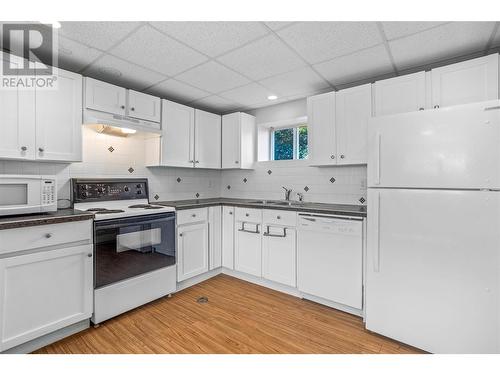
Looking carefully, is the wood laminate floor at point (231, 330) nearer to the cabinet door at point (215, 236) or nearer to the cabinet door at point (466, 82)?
the cabinet door at point (215, 236)

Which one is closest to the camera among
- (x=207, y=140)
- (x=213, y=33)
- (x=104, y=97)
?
(x=213, y=33)

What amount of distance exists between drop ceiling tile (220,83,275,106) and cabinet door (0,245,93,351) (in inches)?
87.8

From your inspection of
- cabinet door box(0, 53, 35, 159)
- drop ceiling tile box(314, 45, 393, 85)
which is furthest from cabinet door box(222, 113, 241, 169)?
cabinet door box(0, 53, 35, 159)

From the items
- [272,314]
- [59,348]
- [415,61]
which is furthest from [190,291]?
[415,61]

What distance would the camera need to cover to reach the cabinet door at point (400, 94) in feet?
7.18

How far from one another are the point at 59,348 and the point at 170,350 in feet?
2.62

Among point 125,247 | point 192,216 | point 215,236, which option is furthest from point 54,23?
point 215,236

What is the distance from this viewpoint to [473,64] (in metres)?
1.96

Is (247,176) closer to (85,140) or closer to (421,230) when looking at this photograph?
(85,140)

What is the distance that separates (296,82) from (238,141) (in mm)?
1161

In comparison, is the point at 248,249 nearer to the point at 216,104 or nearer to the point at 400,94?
the point at 216,104

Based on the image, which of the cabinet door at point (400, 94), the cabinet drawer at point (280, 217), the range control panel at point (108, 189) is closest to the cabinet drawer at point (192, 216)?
the range control panel at point (108, 189)

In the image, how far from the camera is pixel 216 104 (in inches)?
141

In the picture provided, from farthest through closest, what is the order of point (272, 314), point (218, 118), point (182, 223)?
point (218, 118)
point (182, 223)
point (272, 314)
